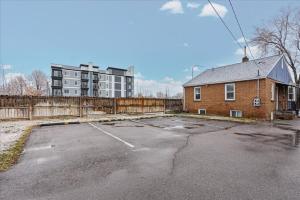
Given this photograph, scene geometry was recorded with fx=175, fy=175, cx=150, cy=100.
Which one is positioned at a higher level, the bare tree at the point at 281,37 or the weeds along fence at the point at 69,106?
the bare tree at the point at 281,37

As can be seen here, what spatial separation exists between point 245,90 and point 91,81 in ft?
165

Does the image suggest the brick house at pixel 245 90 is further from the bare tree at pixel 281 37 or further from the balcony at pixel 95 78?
the balcony at pixel 95 78

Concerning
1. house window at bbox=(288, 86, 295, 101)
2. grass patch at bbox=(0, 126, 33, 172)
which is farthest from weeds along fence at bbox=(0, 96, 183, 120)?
house window at bbox=(288, 86, 295, 101)

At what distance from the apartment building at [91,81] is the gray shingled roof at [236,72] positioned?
142 feet

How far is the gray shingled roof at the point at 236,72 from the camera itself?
14.4 m

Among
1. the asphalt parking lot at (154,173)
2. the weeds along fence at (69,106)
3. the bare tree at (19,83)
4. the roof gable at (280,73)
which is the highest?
the bare tree at (19,83)

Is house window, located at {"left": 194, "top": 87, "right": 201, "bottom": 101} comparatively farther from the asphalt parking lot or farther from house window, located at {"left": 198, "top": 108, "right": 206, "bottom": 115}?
the asphalt parking lot

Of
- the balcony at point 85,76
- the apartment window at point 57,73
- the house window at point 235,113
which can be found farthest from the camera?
the balcony at point 85,76

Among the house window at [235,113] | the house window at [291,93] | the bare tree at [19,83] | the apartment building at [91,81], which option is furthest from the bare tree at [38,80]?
the house window at [291,93]

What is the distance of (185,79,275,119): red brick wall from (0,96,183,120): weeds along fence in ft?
13.8

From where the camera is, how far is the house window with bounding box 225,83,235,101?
15.5 metres

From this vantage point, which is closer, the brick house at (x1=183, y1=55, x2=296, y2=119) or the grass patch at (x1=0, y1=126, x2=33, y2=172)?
the grass patch at (x1=0, y1=126, x2=33, y2=172)

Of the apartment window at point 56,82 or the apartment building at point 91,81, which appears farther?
the apartment building at point 91,81

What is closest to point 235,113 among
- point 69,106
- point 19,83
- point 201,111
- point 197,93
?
point 201,111
